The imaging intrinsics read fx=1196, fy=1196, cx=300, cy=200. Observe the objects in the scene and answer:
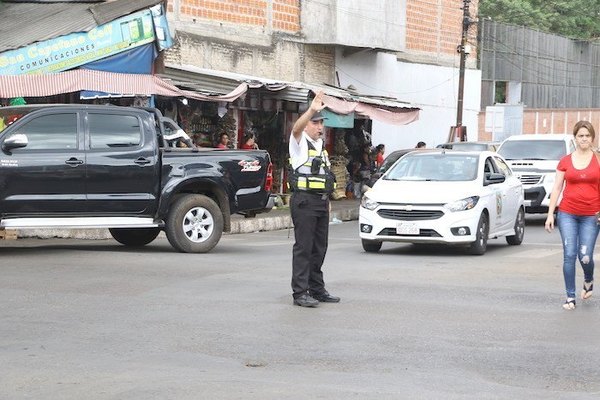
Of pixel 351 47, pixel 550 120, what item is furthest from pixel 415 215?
pixel 550 120

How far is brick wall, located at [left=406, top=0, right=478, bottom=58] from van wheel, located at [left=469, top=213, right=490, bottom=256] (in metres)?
23.0

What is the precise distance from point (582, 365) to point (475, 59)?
127ft

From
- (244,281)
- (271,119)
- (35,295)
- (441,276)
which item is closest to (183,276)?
(244,281)

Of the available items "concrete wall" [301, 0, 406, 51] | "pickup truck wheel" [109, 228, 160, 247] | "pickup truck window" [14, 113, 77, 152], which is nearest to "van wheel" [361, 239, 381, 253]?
"pickup truck wheel" [109, 228, 160, 247]

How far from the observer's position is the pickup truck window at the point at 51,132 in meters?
15.7

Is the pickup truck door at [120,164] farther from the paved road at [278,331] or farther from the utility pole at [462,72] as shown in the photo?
the utility pole at [462,72]

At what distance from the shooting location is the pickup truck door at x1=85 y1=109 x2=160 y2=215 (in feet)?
52.0

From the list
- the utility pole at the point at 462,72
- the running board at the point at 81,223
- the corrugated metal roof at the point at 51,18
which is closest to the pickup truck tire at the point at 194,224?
the running board at the point at 81,223

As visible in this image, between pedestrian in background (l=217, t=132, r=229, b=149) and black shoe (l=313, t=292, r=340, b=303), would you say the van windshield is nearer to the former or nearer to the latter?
pedestrian in background (l=217, t=132, r=229, b=149)

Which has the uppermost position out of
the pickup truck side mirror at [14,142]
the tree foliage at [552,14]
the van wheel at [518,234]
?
the tree foliage at [552,14]

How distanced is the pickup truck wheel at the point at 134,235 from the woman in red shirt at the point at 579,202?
24.4 feet

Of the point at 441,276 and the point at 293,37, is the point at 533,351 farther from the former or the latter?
the point at 293,37

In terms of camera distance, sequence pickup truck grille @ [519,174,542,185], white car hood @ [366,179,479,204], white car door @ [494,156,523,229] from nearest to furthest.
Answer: white car hood @ [366,179,479,204]
white car door @ [494,156,523,229]
pickup truck grille @ [519,174,542,185]

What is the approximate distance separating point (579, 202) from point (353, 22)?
23492 mm
